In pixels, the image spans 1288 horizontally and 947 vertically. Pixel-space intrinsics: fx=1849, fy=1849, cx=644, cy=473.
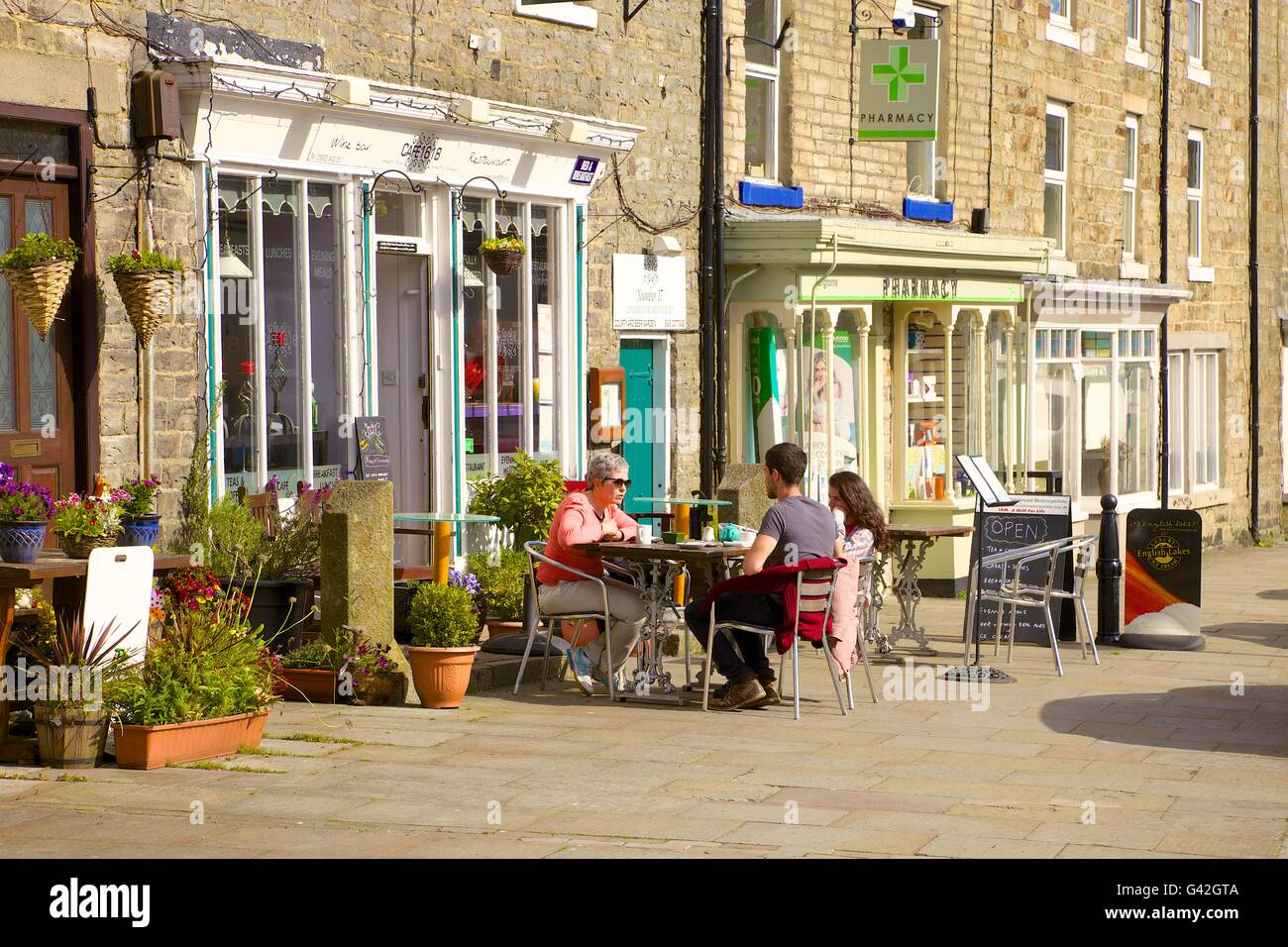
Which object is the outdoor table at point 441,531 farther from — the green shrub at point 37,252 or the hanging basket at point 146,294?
the green shrub at point 37,252

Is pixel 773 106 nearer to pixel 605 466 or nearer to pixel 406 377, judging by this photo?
pixel 406 377

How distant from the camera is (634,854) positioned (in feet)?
22.2

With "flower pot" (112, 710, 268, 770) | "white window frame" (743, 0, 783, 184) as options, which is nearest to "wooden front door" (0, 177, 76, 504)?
"flower pot" (112, 710, 268, 770)

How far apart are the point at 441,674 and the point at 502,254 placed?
3.92 meters

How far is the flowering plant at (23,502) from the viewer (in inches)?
337

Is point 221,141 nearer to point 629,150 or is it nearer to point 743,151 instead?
point 629,150

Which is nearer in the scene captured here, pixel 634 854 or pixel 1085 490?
pixel 634 854

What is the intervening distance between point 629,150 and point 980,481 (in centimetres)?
455

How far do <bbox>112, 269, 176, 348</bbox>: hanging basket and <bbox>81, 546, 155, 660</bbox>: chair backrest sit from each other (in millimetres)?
1977

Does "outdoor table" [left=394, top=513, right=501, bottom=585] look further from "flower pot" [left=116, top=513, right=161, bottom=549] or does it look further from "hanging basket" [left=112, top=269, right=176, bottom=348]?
"flower pot" [left=116, top=513, right=161, bottom=549]

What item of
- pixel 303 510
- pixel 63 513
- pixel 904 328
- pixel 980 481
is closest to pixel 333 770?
pixel 63 513

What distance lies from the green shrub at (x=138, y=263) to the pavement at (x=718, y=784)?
8.46 ft

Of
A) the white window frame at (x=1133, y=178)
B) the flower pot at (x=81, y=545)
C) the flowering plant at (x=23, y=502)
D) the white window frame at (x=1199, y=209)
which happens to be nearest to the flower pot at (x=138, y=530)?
the flower pot at (x=81, y=545)

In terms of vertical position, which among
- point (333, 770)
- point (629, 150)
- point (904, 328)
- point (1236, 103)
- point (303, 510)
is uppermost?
point (1236, 103)
